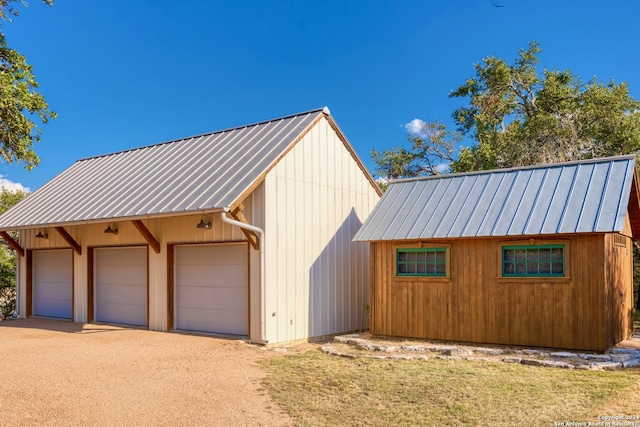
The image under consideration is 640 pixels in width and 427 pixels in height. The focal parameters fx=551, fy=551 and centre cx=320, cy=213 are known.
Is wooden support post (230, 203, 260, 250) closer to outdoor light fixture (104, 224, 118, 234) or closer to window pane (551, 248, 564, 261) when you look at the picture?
outdoor light fixture (104, 224, 118, 234)

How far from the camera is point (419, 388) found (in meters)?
6.97

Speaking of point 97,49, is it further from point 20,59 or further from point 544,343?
point 544,343

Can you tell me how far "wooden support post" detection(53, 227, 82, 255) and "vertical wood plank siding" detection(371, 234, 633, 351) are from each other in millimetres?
8404

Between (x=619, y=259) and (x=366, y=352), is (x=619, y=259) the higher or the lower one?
the higher one

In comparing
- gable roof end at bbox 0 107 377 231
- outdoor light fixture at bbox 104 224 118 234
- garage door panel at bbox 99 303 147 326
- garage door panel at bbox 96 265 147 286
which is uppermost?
gable roof end at bbox 0 107 377 231

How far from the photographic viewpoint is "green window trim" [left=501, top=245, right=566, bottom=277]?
32.0 feet

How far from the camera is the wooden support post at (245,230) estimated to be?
10.7 meters

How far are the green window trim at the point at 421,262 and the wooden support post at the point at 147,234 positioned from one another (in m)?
5.69

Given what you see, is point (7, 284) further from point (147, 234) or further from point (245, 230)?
point (245, 230)

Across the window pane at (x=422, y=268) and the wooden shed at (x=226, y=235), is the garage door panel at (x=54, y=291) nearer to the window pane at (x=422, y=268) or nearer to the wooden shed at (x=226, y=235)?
the wooden shed at (x=226, y=235)

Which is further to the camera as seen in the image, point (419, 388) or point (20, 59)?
point (20, 59)

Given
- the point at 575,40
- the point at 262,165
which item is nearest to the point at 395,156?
the point at 575,40

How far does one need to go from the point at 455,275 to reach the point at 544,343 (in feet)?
6.57

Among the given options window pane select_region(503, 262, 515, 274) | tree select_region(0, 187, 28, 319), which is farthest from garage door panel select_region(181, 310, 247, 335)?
tree select_region(0, 187, 28, 319)
